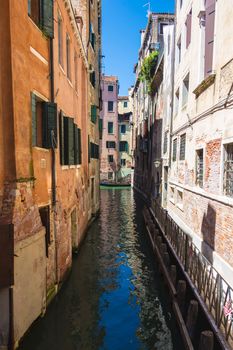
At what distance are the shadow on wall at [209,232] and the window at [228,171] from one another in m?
0.99

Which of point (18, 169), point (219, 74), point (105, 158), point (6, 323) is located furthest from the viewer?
point (105, 158)

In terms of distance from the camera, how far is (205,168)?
335 inches

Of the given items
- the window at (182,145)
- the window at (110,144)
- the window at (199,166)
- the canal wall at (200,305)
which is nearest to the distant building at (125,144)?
the window at (110,144)

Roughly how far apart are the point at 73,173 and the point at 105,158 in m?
34.9

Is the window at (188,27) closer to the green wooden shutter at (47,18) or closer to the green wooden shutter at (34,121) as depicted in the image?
the green wooden shutter at (47,18)

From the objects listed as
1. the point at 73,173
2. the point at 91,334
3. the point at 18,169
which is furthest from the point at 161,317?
the point at 73,173

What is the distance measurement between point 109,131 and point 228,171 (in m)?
40.2

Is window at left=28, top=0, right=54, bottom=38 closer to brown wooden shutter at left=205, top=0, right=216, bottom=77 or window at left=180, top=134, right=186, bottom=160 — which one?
brown wooden shutter at left=205, top=0, right=216, bottom=77

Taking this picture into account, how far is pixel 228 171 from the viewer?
6.92 meters

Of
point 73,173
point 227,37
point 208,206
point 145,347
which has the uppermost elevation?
point 227,37

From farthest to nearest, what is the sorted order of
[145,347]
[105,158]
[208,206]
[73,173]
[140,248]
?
A: [105,158] → [140,248] → [73,173] → [208,206] → [145,347]

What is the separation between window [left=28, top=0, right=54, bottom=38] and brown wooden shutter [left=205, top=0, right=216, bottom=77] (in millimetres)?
4646

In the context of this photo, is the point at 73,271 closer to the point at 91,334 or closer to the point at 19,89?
the point at 91,334

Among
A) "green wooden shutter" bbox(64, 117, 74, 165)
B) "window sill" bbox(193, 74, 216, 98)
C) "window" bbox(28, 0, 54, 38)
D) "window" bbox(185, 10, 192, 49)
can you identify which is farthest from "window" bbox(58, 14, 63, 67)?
"window" bbox(185, 10, 192, 49)
